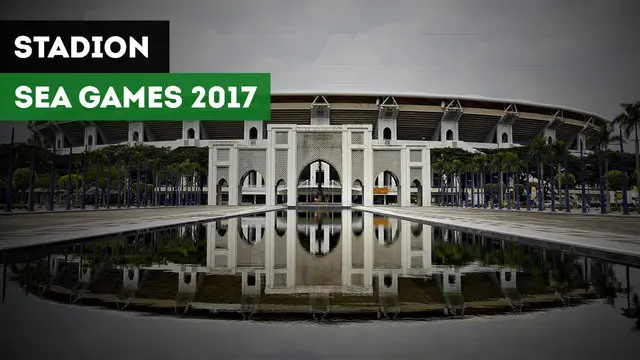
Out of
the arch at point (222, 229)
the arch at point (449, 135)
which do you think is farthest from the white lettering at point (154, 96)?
the arch at point (449, 135)

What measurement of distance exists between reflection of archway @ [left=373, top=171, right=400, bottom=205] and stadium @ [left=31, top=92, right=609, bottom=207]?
186 millimetres

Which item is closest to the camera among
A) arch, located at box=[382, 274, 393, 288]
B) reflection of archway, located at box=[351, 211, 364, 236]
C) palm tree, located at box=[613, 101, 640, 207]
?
arch, located at box=[382, 274, 393, 288]

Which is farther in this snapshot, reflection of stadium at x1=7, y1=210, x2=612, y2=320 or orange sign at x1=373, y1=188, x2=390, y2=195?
orange sign at x1=373, y1=188, x2=390, y2=195

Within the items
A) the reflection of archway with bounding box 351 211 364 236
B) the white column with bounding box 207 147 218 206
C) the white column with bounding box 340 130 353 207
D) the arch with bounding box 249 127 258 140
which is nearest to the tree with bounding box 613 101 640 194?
the reflection of archway with bounding box 351 211 364 236

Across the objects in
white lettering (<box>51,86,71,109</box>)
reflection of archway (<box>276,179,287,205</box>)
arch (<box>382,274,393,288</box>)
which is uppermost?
white lettering (<box>51,86,71,109</box>)

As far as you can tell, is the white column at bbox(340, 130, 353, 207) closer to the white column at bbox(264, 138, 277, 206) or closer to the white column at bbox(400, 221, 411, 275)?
the white column at bbox(264, 138, 277, 206)

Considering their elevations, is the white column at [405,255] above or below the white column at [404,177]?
below

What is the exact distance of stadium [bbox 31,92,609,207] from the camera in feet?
188

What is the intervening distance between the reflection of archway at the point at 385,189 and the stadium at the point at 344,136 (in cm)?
19

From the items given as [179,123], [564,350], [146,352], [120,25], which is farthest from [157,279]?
[179,123]

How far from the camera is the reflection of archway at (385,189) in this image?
79.7 metres

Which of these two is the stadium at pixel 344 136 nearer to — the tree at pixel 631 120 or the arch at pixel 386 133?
the arch at pixel 386 133

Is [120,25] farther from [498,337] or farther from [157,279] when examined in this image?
[498,337]

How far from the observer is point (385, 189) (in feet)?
262
